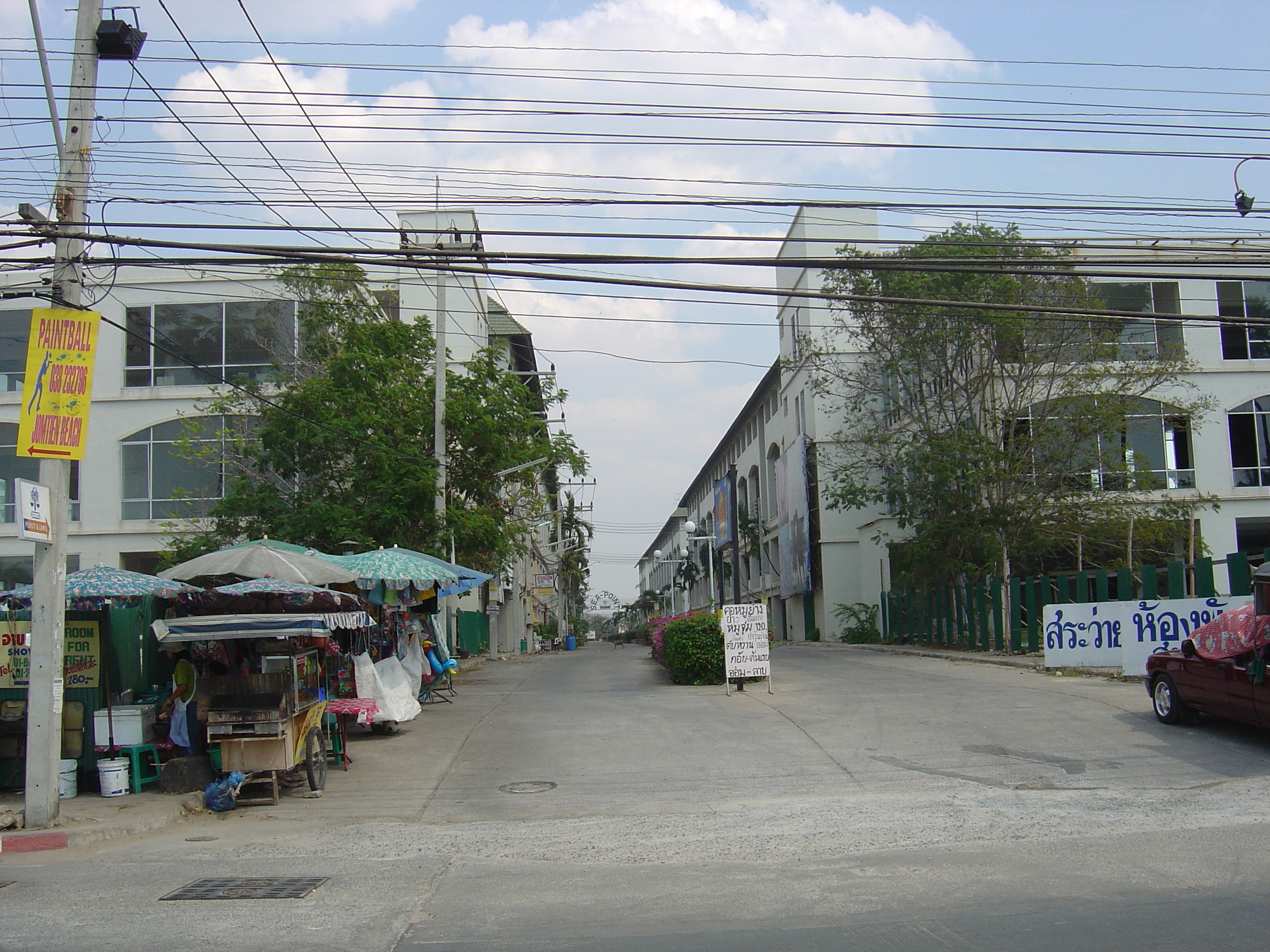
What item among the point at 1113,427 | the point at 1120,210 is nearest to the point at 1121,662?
the point at 1120,210

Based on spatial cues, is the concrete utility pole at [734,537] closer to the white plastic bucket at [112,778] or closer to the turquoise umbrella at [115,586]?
the turquoise umbrella at [115,586]

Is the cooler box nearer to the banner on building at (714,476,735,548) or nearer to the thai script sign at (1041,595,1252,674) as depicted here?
the thai script sign at (1041,595,1252,674)

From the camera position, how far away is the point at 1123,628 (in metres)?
19.8

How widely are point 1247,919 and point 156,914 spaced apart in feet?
22.0

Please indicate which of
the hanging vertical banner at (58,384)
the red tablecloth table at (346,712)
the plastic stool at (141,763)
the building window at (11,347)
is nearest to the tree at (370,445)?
the red tablecloth table at (346,712)

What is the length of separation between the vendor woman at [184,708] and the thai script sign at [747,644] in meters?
9.50

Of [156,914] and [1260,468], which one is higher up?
[1260,468]

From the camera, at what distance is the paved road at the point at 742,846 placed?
19.8 feet

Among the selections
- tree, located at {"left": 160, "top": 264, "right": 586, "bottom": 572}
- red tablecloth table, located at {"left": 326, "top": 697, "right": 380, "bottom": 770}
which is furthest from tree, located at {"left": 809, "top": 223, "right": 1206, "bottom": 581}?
red tablecloth table, located at {"left": 326, "top": 697, "right": 380, "bottom": 770}

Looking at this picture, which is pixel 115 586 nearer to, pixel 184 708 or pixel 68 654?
pixel 68 654

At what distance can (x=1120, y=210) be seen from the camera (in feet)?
45.6

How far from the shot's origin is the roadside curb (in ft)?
29.8

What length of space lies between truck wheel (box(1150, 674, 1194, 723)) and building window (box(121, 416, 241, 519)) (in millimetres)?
27726

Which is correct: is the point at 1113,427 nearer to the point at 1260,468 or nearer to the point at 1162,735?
the point at 1260,468
